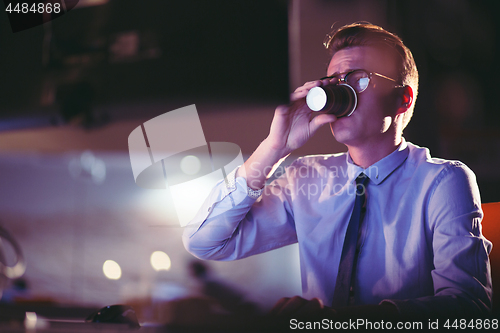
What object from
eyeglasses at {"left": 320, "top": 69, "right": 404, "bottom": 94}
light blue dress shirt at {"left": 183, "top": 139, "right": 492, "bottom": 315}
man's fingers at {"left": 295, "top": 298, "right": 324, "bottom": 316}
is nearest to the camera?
man's fingers at {"left": 295, "top": 298, "right": 324, "bottom": 316}

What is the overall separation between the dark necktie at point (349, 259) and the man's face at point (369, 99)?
0.59 ft

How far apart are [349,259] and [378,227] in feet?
0.41

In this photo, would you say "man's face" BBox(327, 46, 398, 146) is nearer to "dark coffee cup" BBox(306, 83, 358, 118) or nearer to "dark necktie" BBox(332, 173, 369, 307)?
"dark coffee cup" BBox(306, 83, 358, 118)

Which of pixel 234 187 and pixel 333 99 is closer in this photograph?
pixel 333 99

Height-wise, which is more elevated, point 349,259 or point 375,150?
point 375,150

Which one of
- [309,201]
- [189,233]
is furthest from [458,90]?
[189,233]

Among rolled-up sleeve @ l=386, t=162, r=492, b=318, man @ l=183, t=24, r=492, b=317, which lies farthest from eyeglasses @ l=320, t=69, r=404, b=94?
rolled-up sleeve @ l=386, t=162, r=492, b=318

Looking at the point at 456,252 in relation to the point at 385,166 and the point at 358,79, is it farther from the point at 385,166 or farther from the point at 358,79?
the point at 358,79

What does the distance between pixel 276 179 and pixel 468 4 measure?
0.73m

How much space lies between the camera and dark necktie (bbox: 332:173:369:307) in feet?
2.72

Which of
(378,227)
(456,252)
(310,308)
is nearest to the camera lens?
(310,308)

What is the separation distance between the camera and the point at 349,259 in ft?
2.77

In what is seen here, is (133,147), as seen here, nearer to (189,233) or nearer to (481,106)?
(189,233)

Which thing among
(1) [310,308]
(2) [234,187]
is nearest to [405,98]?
(2) [234,187]
